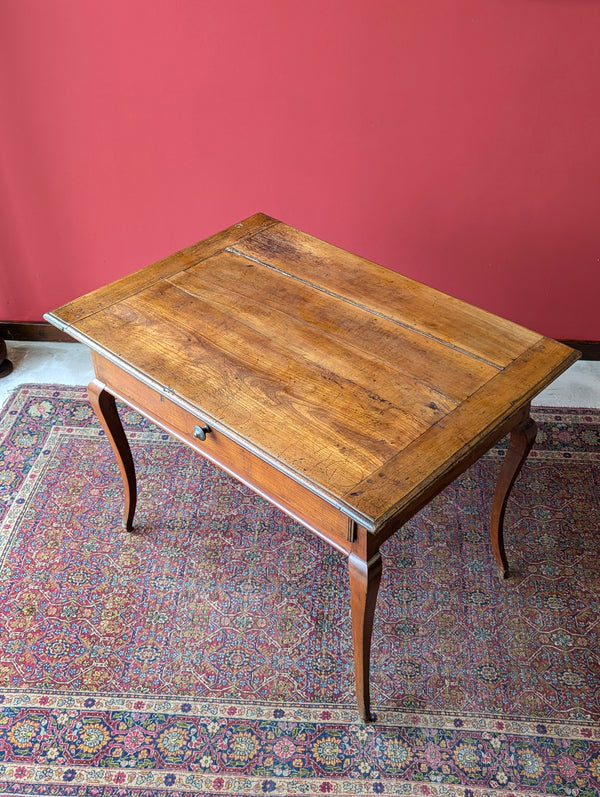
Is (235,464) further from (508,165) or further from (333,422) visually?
(508,165)

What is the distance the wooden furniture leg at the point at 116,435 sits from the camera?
93.8 inches

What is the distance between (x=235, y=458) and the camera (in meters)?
2.05

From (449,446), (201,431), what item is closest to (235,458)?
(201,431)

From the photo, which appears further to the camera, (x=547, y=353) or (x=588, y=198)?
(x=588, y=198)

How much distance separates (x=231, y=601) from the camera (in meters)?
2.54

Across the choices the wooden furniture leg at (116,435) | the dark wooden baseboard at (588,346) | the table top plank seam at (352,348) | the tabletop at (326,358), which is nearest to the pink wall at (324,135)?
the dark wooden baseboard at (588,346)

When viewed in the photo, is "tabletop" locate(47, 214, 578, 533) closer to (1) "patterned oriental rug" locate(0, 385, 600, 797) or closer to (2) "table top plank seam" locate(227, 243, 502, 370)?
(2) "table top plank seam" locate(227, 243, 502, 370)

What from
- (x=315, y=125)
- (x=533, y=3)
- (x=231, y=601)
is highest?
(x=533, y=3)

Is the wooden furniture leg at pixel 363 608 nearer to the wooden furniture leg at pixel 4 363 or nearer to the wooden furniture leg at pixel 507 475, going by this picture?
the wooden furniture leg at pixel 507 475

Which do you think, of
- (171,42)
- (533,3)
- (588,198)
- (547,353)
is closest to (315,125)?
(171,42)

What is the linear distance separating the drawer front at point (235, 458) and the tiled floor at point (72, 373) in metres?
1.13

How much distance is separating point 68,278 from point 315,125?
4.00ft

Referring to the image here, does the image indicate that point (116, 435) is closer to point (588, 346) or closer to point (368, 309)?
point (368, 309)

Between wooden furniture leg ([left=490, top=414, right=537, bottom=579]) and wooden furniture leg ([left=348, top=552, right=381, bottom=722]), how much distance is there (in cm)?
58
